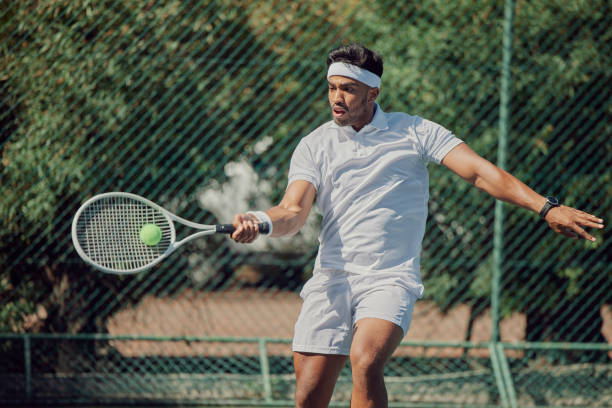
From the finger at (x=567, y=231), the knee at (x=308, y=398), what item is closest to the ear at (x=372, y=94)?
the finger at (x=567, y=231)

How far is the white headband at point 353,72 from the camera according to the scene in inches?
123

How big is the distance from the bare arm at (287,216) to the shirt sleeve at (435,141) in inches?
18.9

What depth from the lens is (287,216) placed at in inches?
117

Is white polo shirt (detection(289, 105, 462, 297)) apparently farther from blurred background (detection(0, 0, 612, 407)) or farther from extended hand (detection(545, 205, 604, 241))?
blurred background (detection(0, 0, 612, 407))

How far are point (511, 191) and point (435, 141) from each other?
38 centimetres

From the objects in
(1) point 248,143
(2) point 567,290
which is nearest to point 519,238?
(2) point 567,290

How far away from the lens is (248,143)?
484 cm

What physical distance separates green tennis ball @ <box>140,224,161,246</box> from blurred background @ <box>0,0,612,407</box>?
168cm

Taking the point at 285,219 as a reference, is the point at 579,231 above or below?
above

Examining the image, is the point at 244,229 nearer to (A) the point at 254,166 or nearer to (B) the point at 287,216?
(B) the point at 287,216

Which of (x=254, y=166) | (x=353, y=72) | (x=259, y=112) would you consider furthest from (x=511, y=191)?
(x=254, y=166)

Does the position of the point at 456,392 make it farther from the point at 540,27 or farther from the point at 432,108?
the point at 540,27

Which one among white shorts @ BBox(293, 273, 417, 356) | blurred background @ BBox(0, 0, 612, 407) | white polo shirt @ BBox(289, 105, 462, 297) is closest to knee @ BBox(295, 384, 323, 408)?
white shorts @ BBox(293, 273, 417, 356)

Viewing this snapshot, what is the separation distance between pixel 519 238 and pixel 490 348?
739 millimetres
